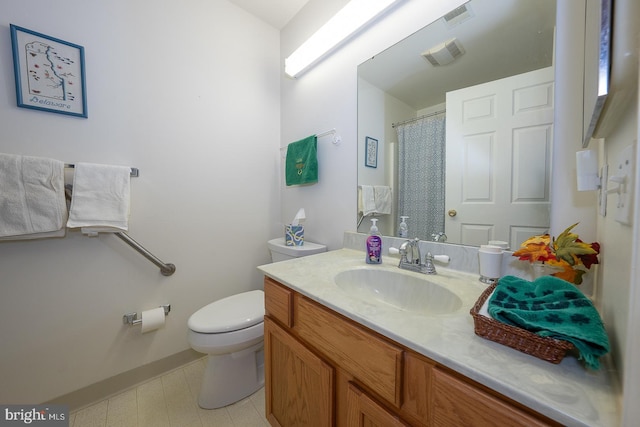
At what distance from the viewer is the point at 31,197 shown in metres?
0.95

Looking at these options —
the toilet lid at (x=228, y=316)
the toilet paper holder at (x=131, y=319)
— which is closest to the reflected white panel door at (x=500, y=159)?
the toilet lid at (x=228, y=316)

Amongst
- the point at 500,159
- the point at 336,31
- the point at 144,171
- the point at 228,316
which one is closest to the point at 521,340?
the point at 500,159

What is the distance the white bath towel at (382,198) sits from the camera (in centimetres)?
115

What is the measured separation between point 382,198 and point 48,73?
1695mm

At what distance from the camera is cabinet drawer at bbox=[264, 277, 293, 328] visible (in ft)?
2.60

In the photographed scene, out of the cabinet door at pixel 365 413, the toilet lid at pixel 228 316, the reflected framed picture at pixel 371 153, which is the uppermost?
the reflected framed picture at pixel 371 153

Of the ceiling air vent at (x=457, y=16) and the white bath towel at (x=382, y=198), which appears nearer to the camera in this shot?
the ceiling air vent at (x=457, y=16)

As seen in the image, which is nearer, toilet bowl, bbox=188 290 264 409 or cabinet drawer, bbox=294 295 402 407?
cabinet drawer, bbox=294 295 402 407

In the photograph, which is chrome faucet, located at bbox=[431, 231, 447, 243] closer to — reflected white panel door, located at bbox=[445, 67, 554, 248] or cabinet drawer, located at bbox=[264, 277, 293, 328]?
reflected white panel door, located at bbox=[445, 67, 554, 248]

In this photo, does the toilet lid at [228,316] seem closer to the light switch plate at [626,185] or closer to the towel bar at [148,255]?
the towel bar at [148,255]

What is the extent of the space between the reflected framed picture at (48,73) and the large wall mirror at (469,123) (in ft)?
4.77

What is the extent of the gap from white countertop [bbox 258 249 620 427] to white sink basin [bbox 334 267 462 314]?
0.24 ft

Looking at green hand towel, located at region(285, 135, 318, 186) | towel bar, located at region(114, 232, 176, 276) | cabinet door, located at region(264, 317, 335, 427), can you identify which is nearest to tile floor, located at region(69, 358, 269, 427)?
cabinet door, located at region(264, 317, 335, 427)

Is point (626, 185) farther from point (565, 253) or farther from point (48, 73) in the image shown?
point (48, 73)
